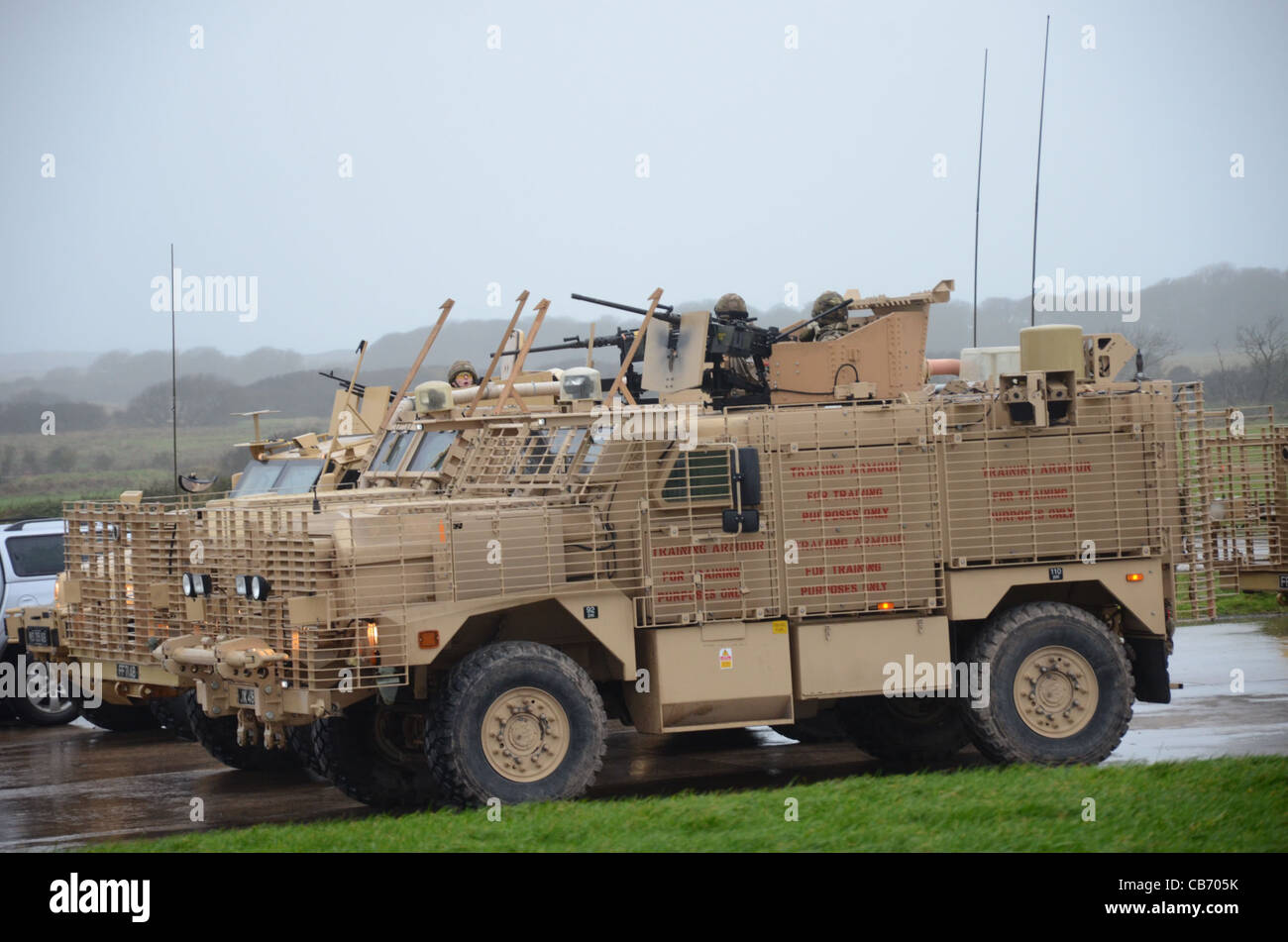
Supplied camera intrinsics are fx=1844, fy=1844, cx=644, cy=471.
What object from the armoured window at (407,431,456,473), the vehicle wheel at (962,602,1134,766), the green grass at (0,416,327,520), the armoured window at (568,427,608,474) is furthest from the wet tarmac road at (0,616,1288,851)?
the green grass at (0,416,327,520)

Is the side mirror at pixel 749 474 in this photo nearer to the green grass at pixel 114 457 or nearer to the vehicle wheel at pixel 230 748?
the vehicle wheel at pixel 230 748

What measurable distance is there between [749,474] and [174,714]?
21.5ft

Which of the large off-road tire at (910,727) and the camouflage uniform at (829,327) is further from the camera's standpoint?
the camouflage uniform at (829,327)

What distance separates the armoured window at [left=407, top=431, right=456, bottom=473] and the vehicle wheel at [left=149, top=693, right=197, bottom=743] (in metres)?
3.26

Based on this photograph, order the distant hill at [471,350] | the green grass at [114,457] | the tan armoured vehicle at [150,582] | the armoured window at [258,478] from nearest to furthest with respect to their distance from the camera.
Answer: the tan armoured vehicle at [150,582]
the armoured window at [258,478]
the green grass at [114,457]
the distant hill at [471,350]

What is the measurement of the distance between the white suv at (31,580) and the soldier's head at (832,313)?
7.65 metres

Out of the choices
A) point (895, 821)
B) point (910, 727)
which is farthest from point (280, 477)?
point (895, 821)

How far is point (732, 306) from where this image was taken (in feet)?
49.3

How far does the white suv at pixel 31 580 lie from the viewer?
17797mm

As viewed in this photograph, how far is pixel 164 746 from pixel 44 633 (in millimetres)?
2141

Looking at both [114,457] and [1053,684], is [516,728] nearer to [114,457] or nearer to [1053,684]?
[1053,684]

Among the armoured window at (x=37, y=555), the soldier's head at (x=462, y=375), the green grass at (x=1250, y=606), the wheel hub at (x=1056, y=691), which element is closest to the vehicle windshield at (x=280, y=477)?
the soldier's head at (x=462, y=375)
